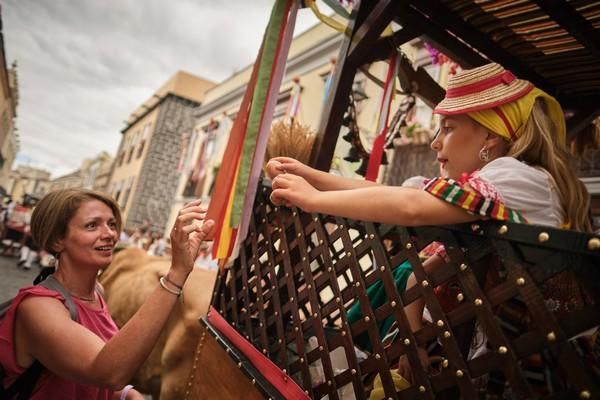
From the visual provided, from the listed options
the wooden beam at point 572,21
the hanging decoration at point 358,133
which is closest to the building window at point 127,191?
the hanging decoration at point 358,133

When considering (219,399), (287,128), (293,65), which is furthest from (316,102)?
(219,399)

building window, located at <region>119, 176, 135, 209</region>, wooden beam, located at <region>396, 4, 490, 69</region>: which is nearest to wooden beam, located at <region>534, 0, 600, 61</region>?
wooden beam, located at <region>396, 4, 490, 69</region>

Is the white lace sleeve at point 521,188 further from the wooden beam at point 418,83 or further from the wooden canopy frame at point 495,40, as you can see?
the wooden beam at point 418,83

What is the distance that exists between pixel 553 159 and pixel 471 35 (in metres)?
1.64

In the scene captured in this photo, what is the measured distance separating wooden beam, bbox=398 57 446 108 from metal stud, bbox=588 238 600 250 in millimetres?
2437

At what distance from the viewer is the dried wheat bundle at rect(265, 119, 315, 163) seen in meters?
2.37

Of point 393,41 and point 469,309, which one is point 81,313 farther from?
point 393,41

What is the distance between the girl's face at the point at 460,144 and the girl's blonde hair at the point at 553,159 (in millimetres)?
111

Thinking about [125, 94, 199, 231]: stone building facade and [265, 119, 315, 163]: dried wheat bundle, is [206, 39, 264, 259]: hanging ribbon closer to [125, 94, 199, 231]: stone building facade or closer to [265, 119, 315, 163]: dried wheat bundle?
[265, 119, 315, 163]: dried wheat bundle

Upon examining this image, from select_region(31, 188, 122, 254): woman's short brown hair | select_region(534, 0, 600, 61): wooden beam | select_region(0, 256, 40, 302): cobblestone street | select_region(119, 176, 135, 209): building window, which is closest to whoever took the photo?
select_region(31, 188, 122, 254): woman's short brown hair

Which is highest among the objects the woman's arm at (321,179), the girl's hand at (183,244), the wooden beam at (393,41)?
the wooden beam at (393,41)

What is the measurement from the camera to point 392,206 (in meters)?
1.09

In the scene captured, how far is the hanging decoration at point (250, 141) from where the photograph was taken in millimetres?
2012

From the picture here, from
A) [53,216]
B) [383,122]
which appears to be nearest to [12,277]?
[53,216]
